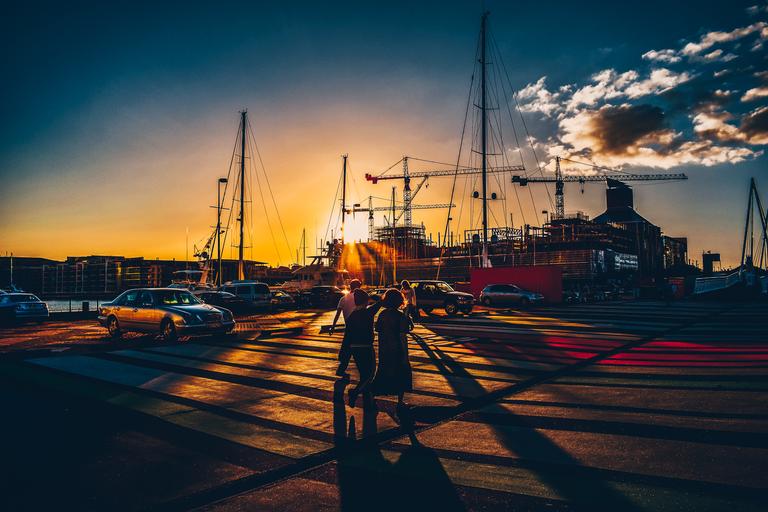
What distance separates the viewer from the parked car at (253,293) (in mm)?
30094

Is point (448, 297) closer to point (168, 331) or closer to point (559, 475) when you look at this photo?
point (168, 331)

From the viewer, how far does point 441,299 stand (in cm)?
2625

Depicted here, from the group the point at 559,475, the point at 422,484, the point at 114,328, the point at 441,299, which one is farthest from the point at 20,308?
the point at 559,475

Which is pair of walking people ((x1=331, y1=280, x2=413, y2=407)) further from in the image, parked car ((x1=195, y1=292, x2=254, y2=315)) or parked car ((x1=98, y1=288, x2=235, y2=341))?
parked car ((x1=195, y1=292, x2=254, y2=315))

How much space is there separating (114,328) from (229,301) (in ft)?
41.5

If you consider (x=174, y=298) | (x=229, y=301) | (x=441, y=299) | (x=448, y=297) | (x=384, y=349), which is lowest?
(x=229, y=301)

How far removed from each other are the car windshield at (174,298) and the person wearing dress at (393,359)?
10865 mm

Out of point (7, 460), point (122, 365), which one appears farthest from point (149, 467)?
point (122, 365)

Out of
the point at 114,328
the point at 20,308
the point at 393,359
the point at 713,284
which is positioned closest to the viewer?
the point at 393,359

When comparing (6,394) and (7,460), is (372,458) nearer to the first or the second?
(7,460)

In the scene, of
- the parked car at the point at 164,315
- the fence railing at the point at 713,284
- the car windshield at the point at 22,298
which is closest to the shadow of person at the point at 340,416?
the parked car at the point at 164,315

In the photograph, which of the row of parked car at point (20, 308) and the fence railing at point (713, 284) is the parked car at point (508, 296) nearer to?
the fence railing at point (713, 284)

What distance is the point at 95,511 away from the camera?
3854 millimetres

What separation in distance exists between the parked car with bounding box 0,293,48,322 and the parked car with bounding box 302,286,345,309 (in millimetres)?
17080
